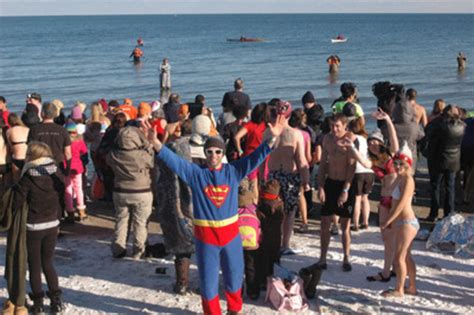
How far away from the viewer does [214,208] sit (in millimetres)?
5523

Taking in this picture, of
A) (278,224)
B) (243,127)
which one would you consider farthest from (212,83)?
(278,224)

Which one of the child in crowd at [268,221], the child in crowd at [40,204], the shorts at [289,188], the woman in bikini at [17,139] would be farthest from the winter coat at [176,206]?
the woman in bikini at [17,139]

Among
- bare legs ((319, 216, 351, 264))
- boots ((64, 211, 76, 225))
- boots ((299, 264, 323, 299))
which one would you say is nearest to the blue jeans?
bare legs ((319, 216, 351, 264))

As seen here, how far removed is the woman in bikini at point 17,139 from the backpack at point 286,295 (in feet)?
12.9

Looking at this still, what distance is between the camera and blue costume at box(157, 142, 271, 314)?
217 inches

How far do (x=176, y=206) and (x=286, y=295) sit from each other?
1.46 m

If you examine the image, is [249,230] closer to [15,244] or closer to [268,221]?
[268,221]

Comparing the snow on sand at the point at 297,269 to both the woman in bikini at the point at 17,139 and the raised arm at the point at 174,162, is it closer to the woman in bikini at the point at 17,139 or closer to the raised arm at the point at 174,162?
the woman in bikini at the point at 17,139

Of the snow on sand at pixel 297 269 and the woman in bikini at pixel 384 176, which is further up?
the woman in bikini at pixel 384 176

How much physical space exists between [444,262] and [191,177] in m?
3.46

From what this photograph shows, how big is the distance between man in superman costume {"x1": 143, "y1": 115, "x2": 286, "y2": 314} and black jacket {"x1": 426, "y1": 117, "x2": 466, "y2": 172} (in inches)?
151

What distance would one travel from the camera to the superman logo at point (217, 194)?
18.1 feet

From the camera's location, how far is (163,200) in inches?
261

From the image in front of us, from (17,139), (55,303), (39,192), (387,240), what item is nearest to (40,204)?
(39,192)
